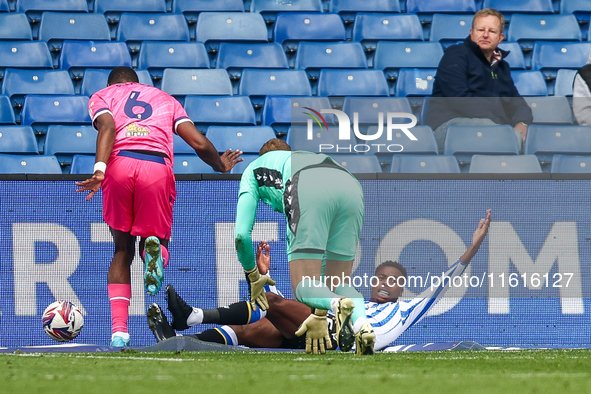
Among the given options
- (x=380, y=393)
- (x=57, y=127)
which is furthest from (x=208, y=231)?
(x=380, y=393)

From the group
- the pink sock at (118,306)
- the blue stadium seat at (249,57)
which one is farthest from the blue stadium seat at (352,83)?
the pink sock at (118,306)

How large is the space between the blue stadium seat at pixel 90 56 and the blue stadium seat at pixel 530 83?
369 cm

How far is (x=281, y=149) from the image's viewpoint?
15.5ft

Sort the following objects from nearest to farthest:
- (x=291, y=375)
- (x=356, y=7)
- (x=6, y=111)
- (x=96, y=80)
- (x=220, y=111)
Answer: (x=291, y=375)
(x=6, y=111)
(x=220, y=111)
(x=96, y=80)
(x=356, y=7)

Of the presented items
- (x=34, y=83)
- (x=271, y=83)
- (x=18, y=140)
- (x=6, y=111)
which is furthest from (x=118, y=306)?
(x=34, y=83)

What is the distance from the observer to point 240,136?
6664 mm

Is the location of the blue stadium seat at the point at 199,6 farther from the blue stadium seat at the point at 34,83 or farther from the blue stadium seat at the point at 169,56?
the blue stadium seat at the point at 34,83

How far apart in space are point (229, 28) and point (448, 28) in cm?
220

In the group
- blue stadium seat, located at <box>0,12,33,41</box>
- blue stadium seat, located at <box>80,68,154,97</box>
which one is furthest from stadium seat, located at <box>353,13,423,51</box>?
blue stadium seat, located at <box>0,12,33,41</box>

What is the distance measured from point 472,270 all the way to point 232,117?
8.88 ft

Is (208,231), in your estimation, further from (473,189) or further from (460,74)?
(460,74)

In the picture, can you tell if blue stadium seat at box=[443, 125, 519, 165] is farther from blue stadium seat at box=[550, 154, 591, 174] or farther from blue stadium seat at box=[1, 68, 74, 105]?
blue stadium seat at box=[1, 68, 74, 105]

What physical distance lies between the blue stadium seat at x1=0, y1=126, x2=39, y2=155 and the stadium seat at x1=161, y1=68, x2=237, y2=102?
1.24 metres

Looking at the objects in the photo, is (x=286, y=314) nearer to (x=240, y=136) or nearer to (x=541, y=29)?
(x=240, y=136)
